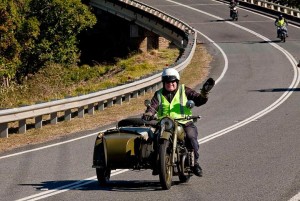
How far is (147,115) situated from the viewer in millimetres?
11055

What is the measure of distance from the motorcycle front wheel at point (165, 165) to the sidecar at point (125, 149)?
24 cm

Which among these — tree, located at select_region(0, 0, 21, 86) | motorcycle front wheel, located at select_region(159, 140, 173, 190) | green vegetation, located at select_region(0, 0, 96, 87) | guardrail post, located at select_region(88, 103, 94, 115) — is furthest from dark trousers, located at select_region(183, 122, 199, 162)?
green vegetation, located at select_region(0, 0, 96, 87)

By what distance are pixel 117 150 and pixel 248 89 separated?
60.4ft

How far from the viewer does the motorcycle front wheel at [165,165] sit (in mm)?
10336

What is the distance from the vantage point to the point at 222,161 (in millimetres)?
13609

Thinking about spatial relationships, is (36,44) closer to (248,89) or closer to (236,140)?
(248,89)

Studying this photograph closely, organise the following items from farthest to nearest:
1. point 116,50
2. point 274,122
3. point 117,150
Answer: point 116,50 < point 274,122 < point 117,150

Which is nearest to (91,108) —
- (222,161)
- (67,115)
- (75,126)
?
(67,115)

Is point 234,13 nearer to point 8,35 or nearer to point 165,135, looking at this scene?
point 8,35

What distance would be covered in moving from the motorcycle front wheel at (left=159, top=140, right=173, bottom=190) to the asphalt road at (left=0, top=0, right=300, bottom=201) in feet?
0.42

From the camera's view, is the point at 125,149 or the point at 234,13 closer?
the point at 125,149

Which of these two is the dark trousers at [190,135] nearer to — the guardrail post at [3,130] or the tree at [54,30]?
the guardrail post at [3,130]

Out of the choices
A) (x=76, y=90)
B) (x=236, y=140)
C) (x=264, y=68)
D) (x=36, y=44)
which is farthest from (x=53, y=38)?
(x=236, y=140)

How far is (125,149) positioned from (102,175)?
0.64 m
